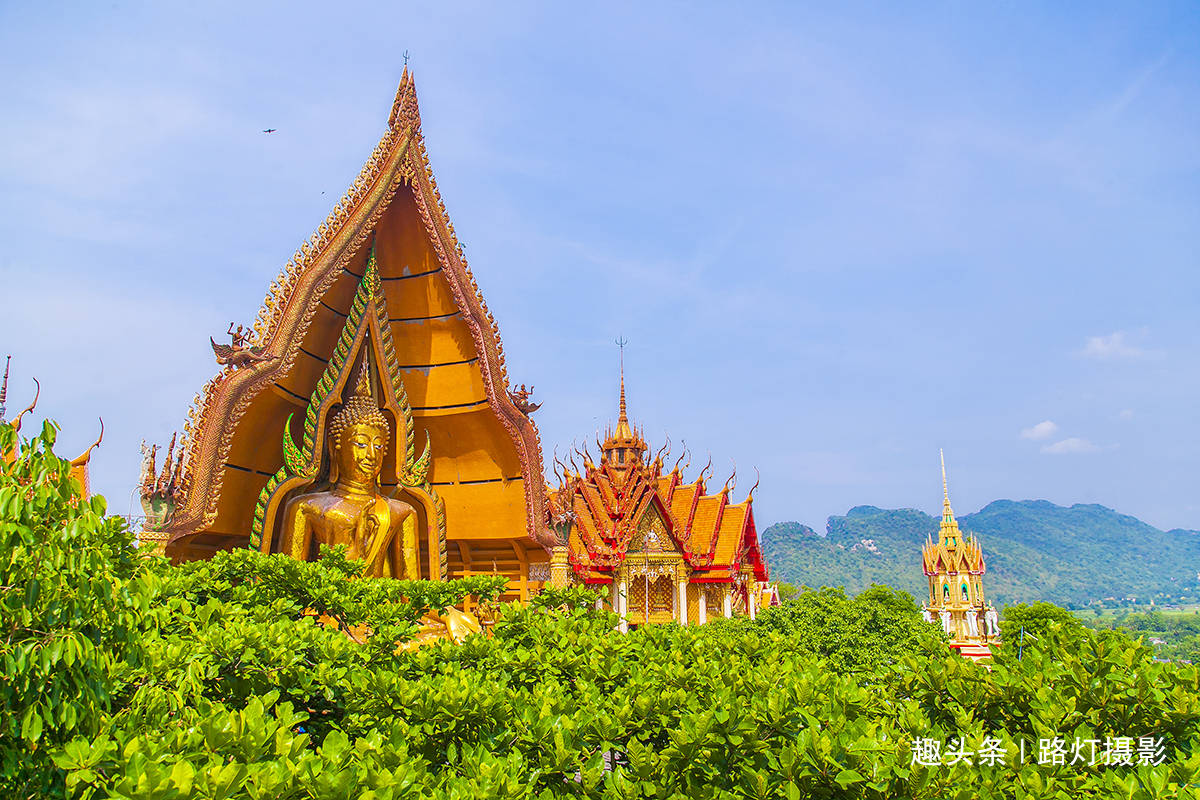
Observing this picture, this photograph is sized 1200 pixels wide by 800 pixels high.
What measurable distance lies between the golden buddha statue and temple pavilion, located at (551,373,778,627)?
12489mm

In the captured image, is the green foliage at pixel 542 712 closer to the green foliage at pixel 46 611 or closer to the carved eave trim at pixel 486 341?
the green foliage at pixel 46 611

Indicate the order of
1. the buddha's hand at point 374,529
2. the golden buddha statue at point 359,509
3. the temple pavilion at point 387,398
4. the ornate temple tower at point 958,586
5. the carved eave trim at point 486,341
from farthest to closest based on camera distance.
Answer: the ornate temple tower at point 958,586 < the carved eave trim at point 486,341 < the buddha's hand at point 374,529 < the golden buddha statue at point 359,509 < the temple pavilion at point 387,398

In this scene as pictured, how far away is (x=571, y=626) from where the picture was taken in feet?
20.5

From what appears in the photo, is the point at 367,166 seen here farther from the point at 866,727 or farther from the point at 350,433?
the point at 866,727

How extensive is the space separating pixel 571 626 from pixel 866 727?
3.08 meters

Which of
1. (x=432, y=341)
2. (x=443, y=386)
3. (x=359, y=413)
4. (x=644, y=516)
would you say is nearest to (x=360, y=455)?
(x=359, y=413)

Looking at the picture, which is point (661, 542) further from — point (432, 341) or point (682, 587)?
point (432, 341)

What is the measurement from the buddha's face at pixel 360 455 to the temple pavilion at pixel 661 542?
12906 mm

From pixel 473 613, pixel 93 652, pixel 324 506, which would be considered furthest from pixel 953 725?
pixel 324 506

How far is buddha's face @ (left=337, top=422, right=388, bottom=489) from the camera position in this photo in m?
9.59

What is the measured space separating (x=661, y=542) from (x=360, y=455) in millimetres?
17168

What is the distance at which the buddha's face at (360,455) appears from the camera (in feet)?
31.5
